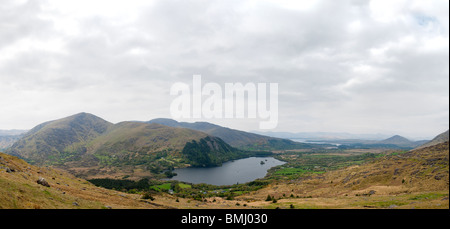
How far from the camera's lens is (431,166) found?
59.8 m

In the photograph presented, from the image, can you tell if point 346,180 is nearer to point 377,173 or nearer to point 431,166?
point 377,173

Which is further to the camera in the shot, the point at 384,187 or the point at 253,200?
the point at 253,200

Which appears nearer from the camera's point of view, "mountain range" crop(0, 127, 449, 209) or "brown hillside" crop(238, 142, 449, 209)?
"mountain range" crop(0, 127, 449, 209)

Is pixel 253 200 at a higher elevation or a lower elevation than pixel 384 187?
lower

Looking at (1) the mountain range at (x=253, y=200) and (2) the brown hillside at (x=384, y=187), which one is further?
(2) the brown hillside at (x=384, y=187)

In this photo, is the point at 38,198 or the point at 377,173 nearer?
the point at 38,198
